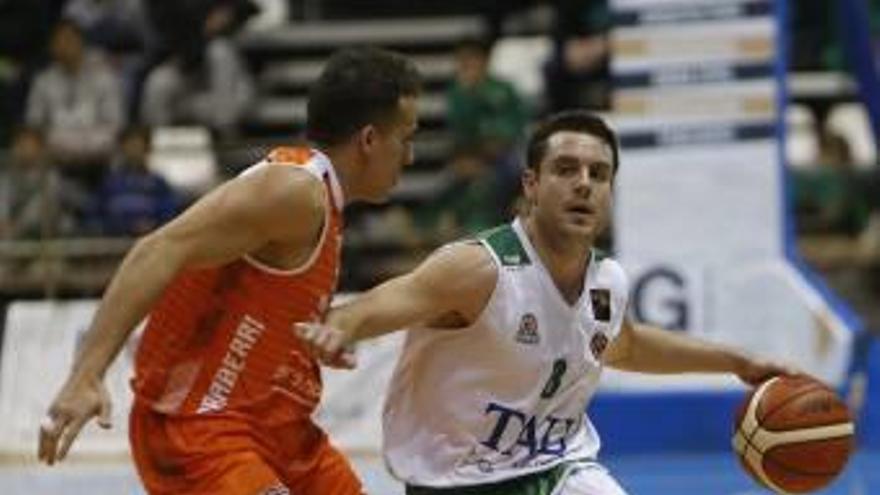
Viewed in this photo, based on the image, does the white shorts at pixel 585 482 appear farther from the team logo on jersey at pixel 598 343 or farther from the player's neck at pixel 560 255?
the player's neck at pixel 560 255

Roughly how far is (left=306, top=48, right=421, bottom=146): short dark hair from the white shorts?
1.01m

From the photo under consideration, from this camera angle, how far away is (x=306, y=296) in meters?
4.58

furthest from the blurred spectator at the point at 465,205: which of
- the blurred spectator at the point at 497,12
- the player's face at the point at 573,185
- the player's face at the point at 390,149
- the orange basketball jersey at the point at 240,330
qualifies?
the orange basketball jersey at the point at 240,330

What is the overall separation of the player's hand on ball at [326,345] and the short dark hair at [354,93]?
712 mm

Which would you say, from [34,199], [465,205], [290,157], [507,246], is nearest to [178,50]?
[34,199]

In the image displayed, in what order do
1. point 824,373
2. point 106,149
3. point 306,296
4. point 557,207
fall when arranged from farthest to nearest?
point 106,149, point 824,373, point 557,207, point 306,296

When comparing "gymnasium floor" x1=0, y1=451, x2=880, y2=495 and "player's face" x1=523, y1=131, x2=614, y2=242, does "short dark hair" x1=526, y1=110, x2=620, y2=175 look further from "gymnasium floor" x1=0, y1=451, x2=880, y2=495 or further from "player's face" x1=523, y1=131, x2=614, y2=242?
"gymnasium floor" x1=0, y1=451, x2=880, y2=495

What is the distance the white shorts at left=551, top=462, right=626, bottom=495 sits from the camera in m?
4.93

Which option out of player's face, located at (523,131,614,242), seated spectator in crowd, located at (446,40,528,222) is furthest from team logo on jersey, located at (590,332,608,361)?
seated spectator in crowd, located at (446,40,528,222)

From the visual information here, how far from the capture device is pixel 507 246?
16.2ft

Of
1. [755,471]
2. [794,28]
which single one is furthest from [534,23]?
[755,471]

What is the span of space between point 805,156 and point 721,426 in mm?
3792

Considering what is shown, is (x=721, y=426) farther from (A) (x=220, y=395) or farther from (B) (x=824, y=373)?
(A) (x=220, y=395)

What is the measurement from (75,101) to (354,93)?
9.14m
